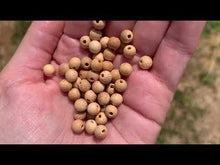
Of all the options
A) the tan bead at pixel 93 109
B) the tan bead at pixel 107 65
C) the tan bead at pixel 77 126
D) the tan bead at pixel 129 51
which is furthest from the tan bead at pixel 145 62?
the tan bead at pixel 77 126

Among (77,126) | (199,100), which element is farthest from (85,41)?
(199,100)

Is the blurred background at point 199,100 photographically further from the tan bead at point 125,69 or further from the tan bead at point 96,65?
the tan bead at point 96,65

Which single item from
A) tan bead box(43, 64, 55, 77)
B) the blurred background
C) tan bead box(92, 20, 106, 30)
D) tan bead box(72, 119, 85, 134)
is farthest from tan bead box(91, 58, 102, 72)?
the blurred background

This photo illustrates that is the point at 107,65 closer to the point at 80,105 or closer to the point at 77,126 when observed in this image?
the point at 80,105

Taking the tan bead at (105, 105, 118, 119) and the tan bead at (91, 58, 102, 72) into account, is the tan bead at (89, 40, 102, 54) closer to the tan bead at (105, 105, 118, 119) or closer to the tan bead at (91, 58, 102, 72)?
the tan bead at (91, 58, 102, 72)

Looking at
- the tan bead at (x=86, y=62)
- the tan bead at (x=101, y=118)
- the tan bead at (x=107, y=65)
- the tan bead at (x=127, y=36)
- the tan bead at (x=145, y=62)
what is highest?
the tan bead at (x=127, y=36)

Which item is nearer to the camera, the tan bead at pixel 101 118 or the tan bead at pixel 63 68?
the tan bead at pixel 101 118
